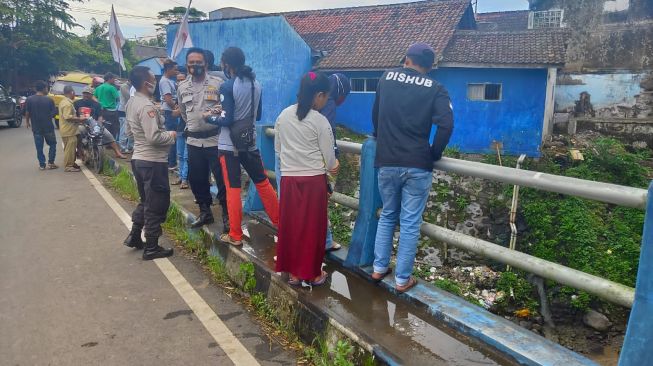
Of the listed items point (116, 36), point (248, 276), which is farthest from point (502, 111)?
point (248, 276)

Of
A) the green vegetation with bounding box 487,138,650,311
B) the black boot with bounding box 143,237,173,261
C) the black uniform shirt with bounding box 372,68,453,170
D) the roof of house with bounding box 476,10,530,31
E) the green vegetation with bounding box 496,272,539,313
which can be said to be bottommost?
the green vegetation with bounding box 496,272,539,313

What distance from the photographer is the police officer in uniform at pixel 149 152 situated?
4.55 metres

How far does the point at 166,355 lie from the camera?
10.2 feet

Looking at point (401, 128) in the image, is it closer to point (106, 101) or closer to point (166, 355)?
point (166, 355)

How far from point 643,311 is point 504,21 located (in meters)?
28.6

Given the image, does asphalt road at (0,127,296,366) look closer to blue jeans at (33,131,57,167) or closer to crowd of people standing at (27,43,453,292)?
crowd of people standing at (27,43,453,292)

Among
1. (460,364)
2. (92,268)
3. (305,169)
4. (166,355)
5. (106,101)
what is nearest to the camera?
Answer: (460,364)

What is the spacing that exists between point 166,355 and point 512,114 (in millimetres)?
16067

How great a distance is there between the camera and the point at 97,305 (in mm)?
3805

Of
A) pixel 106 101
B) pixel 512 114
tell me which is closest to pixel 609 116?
pixel 512 114

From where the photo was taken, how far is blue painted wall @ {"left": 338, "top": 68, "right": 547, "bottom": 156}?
54.1 ft

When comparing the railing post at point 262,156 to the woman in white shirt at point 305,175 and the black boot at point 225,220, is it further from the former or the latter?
the woman in white shirt at point 305,175

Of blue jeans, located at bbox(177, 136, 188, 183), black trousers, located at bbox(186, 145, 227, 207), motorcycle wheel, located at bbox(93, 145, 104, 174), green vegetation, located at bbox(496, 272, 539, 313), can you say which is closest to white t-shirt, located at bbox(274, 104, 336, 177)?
black trousers, located at bbox(186, 145, 227, 207)

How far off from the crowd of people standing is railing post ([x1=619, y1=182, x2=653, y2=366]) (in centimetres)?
134
